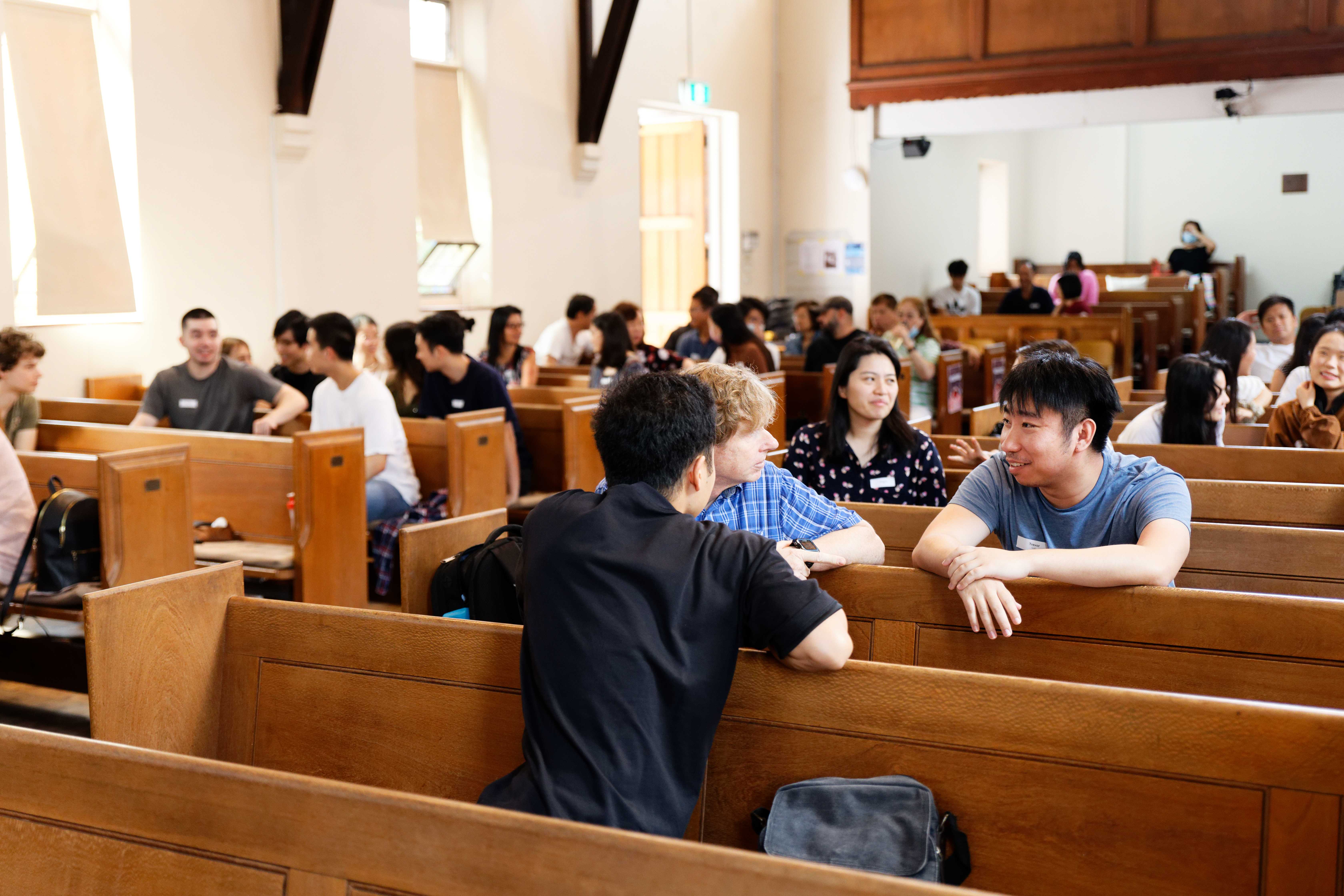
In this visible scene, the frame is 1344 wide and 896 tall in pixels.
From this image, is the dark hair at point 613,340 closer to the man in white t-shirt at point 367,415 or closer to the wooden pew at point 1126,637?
the man in white t-shirt at point 367,415

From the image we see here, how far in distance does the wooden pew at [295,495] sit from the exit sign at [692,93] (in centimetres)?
679

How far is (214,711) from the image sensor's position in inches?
90.5

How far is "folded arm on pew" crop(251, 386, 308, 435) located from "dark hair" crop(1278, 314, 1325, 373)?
13.0 ft

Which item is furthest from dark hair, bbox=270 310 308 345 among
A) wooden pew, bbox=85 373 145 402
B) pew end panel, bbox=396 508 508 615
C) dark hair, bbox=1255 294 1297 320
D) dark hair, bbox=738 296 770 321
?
dark hair, bbox=1255 294 1297 320

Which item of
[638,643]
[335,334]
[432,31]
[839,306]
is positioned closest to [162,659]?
[638,643]

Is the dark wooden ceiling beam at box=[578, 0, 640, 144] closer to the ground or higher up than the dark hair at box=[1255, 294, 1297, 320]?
higher up

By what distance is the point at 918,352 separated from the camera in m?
7.46

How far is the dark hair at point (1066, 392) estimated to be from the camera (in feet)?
7.42

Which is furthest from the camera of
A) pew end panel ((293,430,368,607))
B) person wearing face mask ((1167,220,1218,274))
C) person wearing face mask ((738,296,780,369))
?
person wearing face mask ((1167,220,1218,274))

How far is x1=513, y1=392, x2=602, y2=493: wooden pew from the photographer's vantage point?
511 cm

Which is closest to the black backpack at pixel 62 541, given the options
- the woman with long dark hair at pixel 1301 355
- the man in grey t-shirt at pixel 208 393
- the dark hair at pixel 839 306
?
the man in grey t-shirt at pixel 208 393

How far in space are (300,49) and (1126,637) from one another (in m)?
6.39

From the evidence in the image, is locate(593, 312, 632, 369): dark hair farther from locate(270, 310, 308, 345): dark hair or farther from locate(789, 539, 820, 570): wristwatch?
locate(789, 539, 820, 570): wristwatch

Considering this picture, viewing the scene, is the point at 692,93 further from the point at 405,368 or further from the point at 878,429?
the point at 878,429
